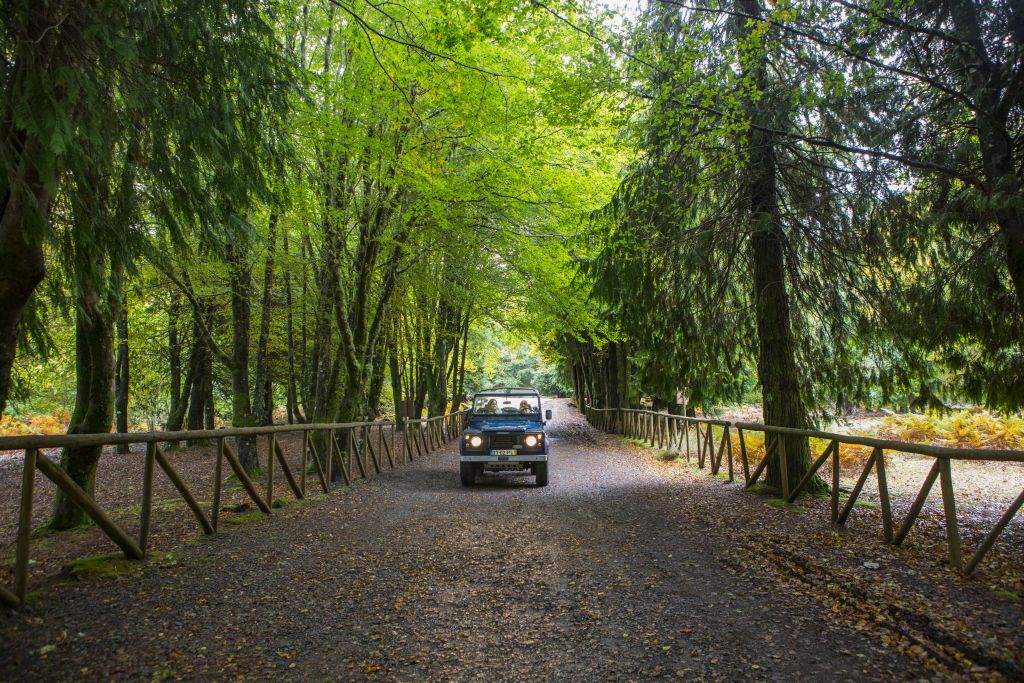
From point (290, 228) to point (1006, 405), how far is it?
1187 cm

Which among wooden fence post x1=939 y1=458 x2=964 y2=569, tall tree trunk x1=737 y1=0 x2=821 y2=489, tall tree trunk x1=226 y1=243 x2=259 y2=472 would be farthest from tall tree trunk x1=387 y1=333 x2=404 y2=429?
wooden fence post x1=939 y1=458 x2=964 y2=569

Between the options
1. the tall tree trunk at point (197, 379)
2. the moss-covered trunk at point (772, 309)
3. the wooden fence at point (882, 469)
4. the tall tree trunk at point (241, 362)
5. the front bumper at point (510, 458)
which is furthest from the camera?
the tall tree trunk at point (197, 379)

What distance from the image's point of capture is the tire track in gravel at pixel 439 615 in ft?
11.5

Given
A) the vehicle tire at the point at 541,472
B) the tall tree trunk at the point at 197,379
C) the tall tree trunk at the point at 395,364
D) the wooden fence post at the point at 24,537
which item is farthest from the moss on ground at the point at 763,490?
the tall tree trunk at the point at 197,379

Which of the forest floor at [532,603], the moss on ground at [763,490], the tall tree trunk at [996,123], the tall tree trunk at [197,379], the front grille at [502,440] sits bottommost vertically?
the moss on ground at [763,490]

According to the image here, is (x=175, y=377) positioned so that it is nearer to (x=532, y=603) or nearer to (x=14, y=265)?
(x=14, y=265)

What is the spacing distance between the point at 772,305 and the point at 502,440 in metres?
5.20

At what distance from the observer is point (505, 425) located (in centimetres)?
1145

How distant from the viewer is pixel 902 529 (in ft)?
18.8

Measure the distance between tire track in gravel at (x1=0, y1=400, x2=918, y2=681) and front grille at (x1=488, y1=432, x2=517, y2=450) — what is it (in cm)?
382

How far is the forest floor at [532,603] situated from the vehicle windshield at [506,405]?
14.8ft

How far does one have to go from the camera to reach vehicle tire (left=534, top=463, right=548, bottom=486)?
11.2 meters

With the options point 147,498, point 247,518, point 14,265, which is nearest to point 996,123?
point 14,265

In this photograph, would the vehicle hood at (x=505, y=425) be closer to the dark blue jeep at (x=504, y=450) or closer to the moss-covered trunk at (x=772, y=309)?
the dark blue jeep at (x=504, y=450)
